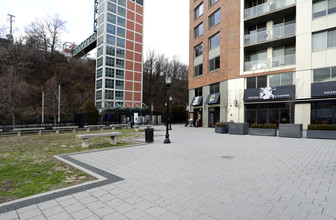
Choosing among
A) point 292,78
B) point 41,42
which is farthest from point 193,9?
point 41,42

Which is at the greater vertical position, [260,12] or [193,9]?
[193,9]

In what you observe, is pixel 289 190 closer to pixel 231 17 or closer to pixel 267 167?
pixel 267 167

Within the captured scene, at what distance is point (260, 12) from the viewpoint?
21891 mm

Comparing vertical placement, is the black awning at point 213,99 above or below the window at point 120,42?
below

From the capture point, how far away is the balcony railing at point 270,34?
20.2 metres

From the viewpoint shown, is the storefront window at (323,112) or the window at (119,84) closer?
the storefront window at (323,112)

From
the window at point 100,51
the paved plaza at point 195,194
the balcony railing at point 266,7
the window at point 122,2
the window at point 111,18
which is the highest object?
the window at point 122,2

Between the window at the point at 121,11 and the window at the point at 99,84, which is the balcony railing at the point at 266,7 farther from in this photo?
the window at the point at 121,11

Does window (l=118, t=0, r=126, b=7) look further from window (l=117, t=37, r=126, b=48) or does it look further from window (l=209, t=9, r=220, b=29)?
window (l=209, t=9, r=220, b=29)

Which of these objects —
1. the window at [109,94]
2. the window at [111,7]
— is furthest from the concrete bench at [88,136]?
the window at [111,7]

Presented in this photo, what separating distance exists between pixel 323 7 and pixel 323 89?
861cm

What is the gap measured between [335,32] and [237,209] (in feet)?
75.7

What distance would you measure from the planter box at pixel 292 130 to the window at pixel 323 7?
13.2 metres

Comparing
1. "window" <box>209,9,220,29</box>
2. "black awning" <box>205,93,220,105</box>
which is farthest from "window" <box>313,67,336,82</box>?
"window" <box>209,9,220,29</box>
